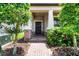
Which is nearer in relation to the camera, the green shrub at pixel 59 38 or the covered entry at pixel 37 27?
the green shrub at pixel 59 38

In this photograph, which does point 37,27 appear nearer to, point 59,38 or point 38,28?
point 38,28

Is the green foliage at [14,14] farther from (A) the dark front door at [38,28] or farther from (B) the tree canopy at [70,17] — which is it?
(A) the dark front door at [38,28]

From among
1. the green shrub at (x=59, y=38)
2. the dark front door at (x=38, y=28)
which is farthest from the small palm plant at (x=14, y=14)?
the dark front door at (x=38, y=28)

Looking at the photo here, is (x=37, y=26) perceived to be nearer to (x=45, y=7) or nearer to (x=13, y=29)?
(x=45, y=7)

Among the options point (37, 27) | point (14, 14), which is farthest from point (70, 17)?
point (37, 27)

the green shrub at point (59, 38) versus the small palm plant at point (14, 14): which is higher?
the small palm plant at point (14, 14)

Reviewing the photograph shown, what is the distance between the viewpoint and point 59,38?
33.8ft

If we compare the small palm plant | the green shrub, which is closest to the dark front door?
the green shrub

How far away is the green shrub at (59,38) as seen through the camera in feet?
33.2

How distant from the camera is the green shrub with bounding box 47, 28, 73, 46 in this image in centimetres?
1011

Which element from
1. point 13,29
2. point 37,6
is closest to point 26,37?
point 37,6

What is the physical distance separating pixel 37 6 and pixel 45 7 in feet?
1.85

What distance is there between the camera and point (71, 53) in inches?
295

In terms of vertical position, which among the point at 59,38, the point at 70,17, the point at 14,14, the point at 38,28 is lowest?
the point at 59,38
